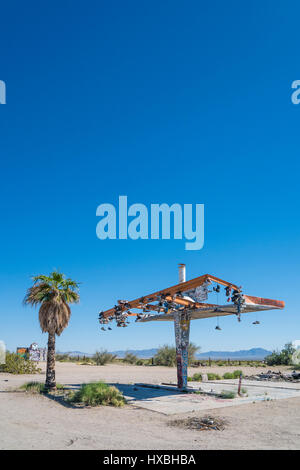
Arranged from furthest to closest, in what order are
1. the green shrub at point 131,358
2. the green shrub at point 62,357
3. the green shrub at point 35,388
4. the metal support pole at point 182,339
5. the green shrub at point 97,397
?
the green shrub at point 131,358
the green shrub at point 62,357
the metal support pole at point 182,339
the green shrub at point 35,388
the green shrub at point 97,397

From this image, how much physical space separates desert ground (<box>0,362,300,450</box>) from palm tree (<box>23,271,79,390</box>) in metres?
3.69

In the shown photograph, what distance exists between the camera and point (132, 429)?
10.5 meters

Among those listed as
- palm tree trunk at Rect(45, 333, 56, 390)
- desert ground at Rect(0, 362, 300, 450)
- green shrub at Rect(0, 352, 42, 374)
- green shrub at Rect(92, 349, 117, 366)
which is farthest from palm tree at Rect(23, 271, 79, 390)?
green shrub at Rect(92, 349, 117, 366)

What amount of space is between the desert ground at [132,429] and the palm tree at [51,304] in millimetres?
3694

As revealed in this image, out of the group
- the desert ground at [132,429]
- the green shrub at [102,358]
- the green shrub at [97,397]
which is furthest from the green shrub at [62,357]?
the green shrub at [97,397]

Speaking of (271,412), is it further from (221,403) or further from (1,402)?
(1,402)

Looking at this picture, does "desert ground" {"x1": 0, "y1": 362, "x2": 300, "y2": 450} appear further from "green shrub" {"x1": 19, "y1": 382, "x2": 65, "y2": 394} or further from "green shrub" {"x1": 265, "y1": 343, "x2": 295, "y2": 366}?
"green shrub" {"x1": 265, "y1": 343, "x2": 295, "y2": 366}

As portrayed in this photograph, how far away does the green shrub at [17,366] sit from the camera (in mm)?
31016

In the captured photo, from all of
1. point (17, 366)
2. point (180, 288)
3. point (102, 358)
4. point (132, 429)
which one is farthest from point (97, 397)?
point (102, 358)

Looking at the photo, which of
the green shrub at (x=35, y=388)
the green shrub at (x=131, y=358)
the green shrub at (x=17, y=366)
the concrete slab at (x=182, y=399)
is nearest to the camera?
the concrete slab at (x=182, y=399)

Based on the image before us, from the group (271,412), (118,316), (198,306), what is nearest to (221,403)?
(271,412)

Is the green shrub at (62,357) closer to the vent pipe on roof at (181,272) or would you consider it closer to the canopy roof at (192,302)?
the canopy roof at (192,302)

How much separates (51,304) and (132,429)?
384 inches

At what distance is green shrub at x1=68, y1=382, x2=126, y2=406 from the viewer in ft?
48.8
